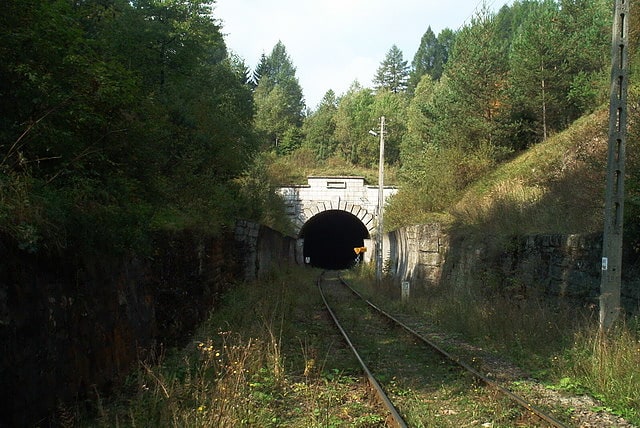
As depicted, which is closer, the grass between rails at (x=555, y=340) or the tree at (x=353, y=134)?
the grass between rails at (x=555, y=340)

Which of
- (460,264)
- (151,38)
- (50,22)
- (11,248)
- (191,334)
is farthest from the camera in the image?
(460,264)

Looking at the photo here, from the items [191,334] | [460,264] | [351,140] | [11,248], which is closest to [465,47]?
[460,264]

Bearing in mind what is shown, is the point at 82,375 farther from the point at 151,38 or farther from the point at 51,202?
the point at 151,38

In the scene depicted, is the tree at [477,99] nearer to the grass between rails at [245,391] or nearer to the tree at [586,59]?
the tree at [586,59]

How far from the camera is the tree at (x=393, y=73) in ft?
392

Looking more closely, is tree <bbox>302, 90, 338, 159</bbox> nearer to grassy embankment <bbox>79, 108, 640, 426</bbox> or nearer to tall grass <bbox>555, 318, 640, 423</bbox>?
grassy embankment <bbox>79, 108, 640, 426</bbox>

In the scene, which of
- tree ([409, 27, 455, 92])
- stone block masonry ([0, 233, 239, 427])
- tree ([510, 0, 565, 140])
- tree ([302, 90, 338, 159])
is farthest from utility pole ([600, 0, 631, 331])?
tree ([409, 27, 455, 92])

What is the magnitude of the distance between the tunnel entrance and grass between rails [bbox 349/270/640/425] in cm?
3715

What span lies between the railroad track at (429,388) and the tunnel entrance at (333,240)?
39642mm

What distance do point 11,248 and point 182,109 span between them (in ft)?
37.7

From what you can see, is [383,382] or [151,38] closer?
[383,382]

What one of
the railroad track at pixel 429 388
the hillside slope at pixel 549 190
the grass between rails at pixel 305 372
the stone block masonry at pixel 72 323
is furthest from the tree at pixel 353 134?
the stone block masonry at pixel 72 323

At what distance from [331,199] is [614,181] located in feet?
116

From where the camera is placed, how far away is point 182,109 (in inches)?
631
